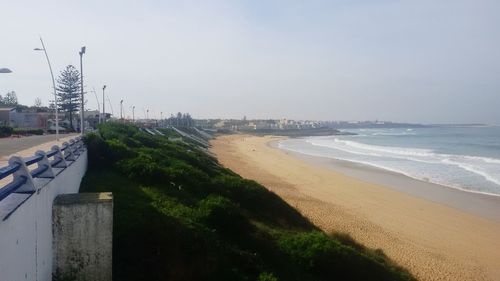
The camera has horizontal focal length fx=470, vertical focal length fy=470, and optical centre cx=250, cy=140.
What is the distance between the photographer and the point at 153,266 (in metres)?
8.36

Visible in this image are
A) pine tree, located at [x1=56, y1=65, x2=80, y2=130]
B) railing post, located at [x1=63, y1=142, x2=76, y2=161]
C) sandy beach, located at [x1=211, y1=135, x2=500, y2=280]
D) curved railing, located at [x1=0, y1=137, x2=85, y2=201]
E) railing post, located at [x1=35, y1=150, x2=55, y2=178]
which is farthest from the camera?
pine tree, located at [x1=56, y1=65, x2=80, y2=130]

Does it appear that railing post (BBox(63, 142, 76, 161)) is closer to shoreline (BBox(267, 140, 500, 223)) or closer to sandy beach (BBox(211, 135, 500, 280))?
sandy beach (BBox(211, 135, 500, 280))

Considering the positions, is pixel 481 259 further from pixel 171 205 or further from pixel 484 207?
pixel 171 205

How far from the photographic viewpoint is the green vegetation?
859 cm

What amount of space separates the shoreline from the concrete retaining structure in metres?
18.6

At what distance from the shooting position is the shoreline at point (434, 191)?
2295cm

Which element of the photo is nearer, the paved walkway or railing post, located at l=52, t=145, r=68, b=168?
railing post, located at l=52, t=145, r=68, b=168

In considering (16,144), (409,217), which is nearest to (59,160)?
(16,144)

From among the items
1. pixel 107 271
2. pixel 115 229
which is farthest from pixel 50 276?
pixel 115 229

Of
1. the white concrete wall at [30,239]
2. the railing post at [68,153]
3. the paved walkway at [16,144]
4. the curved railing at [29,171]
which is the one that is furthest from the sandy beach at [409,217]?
the paved walkway at [16,144]

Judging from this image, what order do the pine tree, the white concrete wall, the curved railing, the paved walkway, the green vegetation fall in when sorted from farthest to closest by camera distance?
1. the pine tree
2. the paved walkway
3. the green vegetation
4. the curved railing
5. the white concrete wall

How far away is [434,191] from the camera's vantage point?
27.5 meters

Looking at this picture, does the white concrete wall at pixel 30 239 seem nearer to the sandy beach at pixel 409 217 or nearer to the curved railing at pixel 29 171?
the curved railing at pixel 29 171

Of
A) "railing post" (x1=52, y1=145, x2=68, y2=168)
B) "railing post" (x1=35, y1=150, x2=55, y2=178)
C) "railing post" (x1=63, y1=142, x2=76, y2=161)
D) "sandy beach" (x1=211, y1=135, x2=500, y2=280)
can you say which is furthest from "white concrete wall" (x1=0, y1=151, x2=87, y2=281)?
"sandy beach" (x1=211, y1=135, x2=500, y2=280)
